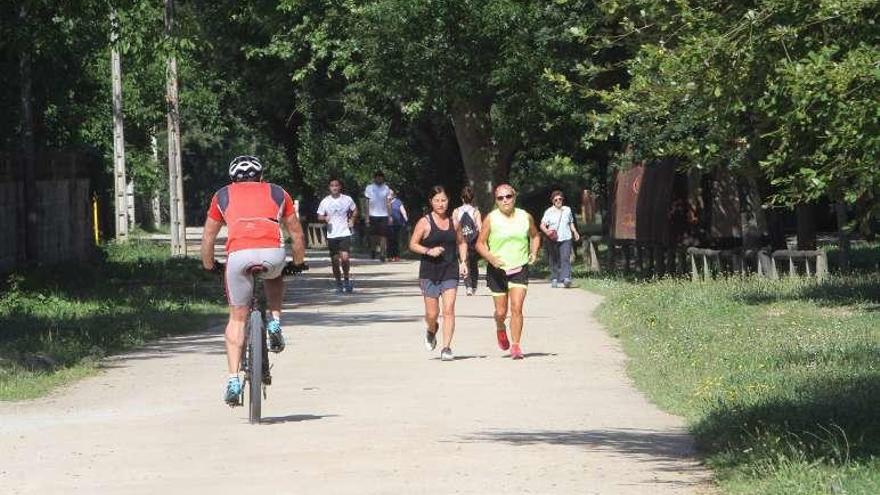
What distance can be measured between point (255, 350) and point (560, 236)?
63.8 ft

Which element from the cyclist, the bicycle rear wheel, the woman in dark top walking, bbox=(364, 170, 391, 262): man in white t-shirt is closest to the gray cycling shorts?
the cyclist

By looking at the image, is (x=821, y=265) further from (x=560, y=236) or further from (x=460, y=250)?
(x=460, y=250)

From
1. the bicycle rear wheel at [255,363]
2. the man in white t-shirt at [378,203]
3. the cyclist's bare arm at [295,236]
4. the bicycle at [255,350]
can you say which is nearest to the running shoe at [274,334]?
the bicycle at [255,350]

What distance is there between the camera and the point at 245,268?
516 inches

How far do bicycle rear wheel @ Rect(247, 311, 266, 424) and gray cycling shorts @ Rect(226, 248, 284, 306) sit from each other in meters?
0.16

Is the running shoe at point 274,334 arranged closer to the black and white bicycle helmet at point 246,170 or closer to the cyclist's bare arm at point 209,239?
the cyclist's bare arm at point 209,239

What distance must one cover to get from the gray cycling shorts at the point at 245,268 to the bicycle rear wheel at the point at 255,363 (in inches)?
6.5

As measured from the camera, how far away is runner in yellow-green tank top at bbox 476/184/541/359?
742 inches

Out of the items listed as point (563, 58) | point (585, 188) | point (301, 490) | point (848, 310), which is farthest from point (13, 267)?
point (585, 188)

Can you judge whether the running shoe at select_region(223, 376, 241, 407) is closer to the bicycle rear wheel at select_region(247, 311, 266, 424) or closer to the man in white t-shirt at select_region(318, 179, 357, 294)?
the bicycle rear wheel at select_region(247, 311, 266, 424)

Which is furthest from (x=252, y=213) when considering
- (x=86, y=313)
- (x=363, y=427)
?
(x=86, y=313)

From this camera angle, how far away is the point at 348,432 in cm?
1256

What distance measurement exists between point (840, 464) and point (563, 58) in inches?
941

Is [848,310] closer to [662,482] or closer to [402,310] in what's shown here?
[402,310]
